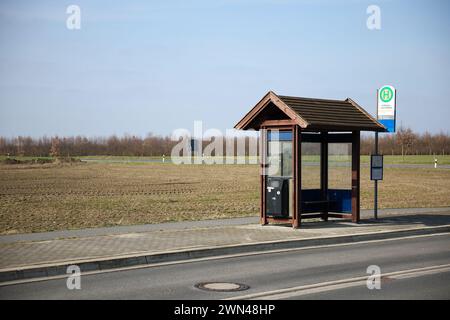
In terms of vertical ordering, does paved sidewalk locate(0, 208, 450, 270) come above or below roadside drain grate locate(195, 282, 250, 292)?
above

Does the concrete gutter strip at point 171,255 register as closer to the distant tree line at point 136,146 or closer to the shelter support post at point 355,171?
the shelter support post at point 355,171

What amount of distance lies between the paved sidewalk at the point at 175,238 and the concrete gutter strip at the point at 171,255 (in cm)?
20

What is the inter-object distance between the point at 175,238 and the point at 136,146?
4047 inches

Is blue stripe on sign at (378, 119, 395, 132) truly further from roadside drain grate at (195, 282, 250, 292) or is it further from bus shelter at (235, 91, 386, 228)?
roadside drain grate at (195, 282, 250, 292)

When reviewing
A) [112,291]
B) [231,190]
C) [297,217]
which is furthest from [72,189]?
[112,291]

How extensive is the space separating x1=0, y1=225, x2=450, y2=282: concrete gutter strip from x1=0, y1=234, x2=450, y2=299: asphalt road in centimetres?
44

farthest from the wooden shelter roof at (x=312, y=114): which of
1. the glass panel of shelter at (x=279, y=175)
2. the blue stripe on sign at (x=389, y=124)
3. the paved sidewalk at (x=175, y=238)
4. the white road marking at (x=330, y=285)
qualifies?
the white road marking at (x=330, y=285)

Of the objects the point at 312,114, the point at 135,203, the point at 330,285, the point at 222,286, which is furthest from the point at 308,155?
the point at 135,203

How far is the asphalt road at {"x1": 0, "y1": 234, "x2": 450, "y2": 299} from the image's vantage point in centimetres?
905

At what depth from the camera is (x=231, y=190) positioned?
1268 inches

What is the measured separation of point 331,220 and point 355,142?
2.44 metres

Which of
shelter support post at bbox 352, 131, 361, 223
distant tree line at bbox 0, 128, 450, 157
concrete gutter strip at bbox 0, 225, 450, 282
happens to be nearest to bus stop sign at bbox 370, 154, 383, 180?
shelter support post at bbox 352, 131, 361, 223

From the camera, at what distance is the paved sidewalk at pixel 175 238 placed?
11852 millimetres

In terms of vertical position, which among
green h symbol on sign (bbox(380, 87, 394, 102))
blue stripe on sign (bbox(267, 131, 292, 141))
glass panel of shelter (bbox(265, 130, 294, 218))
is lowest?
glass panel of shelter (bbox(265, 130, 294, 218))
